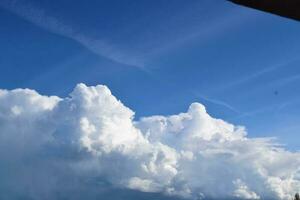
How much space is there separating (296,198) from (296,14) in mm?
114063

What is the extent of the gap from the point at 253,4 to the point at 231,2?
0.17 m

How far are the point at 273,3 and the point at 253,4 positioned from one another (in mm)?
160

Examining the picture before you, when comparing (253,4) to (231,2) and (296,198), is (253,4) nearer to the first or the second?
(231,2)

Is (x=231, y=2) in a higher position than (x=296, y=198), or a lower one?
lower

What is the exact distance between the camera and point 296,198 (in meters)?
110

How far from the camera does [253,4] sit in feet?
11.5

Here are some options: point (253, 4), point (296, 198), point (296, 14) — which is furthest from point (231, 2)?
point (296, 198)

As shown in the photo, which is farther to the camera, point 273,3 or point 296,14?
point 296,14

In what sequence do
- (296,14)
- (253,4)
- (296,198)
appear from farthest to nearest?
1. (296,198)
2. (296,14)
3. (253,4)

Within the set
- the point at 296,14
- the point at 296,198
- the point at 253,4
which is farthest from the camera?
the point at 296,198

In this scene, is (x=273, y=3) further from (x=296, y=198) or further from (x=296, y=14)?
(x=296, y=198)

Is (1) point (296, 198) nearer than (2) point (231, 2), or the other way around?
(2) point (231, 2)

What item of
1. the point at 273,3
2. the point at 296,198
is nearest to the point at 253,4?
the point at 273,3

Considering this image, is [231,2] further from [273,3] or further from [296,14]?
[296,14]
